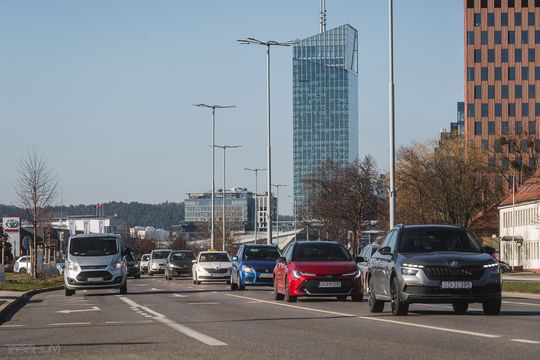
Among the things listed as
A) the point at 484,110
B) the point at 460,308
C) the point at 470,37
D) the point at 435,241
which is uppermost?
the point at 470,37

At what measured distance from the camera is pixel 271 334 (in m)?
16.4

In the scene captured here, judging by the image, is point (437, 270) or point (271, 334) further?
point (437, 270)

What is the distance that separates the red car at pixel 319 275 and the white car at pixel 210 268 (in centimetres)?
2043

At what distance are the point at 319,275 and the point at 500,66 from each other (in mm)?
114862

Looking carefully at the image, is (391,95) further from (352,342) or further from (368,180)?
(368,180)

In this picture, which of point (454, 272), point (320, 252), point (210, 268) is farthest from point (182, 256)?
point (454, 272)

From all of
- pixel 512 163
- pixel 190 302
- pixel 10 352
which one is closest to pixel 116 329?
pixel 10 352

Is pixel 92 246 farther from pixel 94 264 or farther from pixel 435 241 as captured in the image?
pixel 435 241

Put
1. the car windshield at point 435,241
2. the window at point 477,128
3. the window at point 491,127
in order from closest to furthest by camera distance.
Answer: the car windshield at point 435,241, the window at point 491,127, the window at point 477,128

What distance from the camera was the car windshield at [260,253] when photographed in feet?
134

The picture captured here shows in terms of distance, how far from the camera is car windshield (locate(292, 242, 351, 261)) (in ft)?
97.8

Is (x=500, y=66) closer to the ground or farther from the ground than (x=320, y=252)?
farther from the ground

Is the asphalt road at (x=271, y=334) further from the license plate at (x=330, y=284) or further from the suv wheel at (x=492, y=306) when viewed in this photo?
the license plate at (x=330, y=284)

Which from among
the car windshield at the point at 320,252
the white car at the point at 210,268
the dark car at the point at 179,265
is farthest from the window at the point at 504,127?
the car windshield at the point at 320,252
